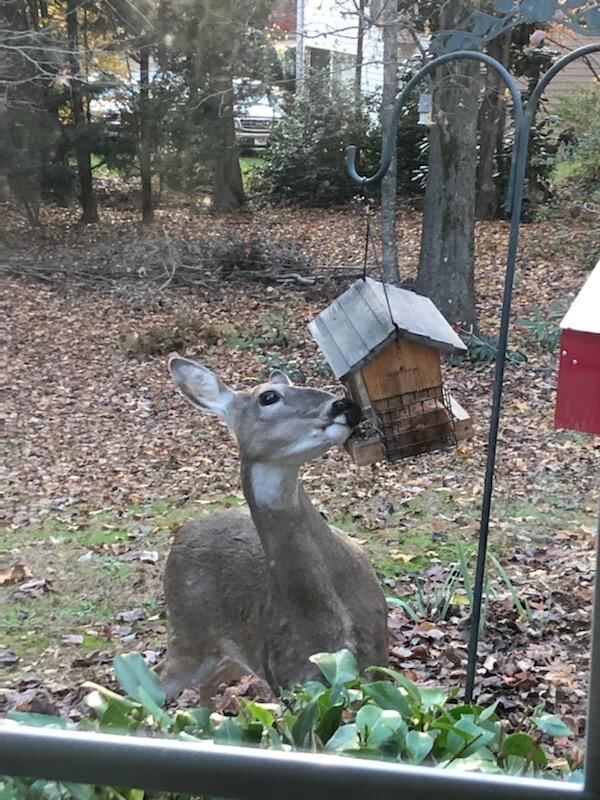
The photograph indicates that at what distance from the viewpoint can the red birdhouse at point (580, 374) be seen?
1583 mm

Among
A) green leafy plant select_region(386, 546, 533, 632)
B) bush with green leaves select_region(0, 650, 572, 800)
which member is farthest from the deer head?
green leafy plant select_region(386, 546, 533, 632)

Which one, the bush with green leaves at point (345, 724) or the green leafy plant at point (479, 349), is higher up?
the bush with green leaves at point (345, 724)

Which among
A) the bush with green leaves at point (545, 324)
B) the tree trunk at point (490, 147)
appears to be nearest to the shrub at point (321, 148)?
the tree trunk at point (490, 147)

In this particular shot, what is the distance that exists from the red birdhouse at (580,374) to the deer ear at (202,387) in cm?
108

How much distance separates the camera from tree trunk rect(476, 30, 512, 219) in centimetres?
630

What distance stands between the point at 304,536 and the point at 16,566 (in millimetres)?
2337

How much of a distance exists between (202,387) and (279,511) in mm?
399

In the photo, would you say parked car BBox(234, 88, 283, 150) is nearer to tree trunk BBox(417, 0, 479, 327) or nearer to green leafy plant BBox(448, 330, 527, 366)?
tree trunk BBox(417, 0, 479, 327)

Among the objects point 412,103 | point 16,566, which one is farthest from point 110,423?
point 412,103

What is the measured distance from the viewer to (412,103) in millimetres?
6309

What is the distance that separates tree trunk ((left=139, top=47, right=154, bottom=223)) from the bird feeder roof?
477 cm

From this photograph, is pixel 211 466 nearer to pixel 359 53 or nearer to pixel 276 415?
pixel 359 53

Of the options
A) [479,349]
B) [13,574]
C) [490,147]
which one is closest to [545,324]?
[479,349]

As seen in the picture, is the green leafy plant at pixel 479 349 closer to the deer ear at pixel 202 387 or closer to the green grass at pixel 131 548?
the green grass at pixel 131 548
